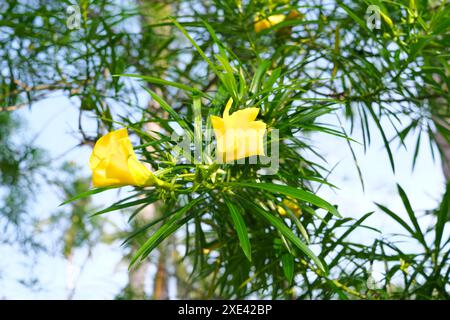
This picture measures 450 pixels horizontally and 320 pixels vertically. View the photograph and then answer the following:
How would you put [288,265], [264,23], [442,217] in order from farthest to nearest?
[264,23]
[442,217]
[288,265]

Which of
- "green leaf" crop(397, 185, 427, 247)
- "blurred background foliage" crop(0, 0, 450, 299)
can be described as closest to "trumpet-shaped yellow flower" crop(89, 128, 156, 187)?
"blurred background foliage" crop(0, 0, 450, 299)

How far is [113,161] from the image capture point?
57 cm

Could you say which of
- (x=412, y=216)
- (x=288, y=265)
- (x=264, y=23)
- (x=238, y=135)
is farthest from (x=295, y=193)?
(x=264, y=23)

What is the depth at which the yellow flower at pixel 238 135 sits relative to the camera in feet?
1.86

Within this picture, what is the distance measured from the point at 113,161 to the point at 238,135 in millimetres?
124

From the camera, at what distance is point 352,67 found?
1063 millimetres

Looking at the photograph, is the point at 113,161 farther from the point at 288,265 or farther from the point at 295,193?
the point at 288,265

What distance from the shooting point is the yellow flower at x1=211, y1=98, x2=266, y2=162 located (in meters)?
0.57

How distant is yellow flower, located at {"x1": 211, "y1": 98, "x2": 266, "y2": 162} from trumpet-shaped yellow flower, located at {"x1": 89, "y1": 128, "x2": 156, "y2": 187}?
0.09 meters

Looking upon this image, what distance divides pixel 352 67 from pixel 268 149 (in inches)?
16.8
